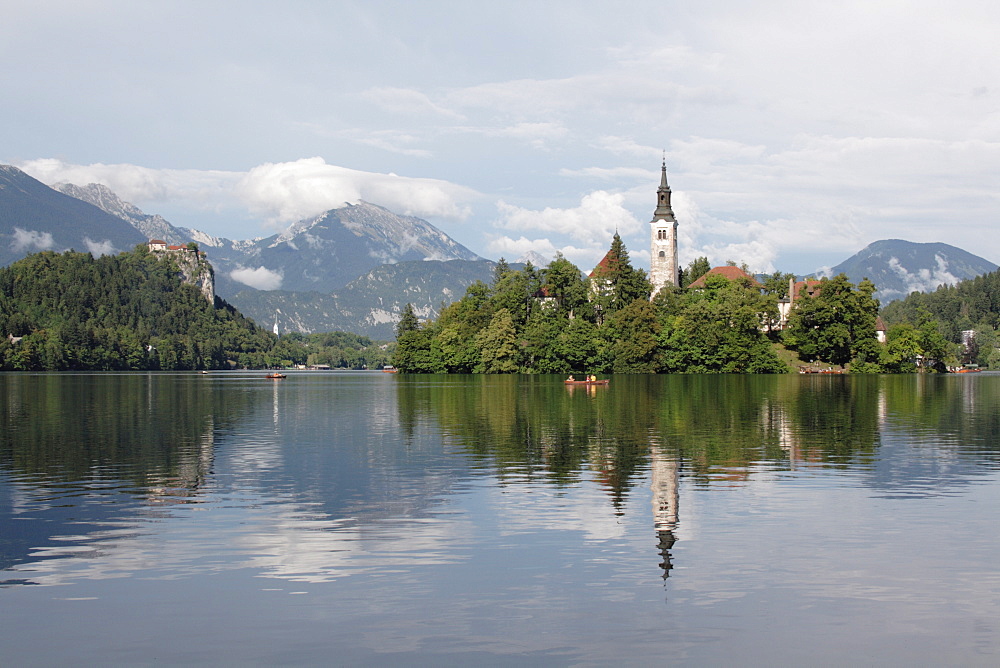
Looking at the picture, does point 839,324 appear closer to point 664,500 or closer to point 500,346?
point 500,346

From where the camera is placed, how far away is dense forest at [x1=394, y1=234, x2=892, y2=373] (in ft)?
527

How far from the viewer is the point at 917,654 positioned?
44.2ft

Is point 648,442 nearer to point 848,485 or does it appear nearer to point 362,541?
point 848,485

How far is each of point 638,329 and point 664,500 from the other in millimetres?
139444

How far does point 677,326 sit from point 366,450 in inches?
5158

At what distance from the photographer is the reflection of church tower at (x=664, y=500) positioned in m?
20.1

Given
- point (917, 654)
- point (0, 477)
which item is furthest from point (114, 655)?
point (0, 477)

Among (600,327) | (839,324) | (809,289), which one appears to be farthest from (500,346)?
(809,289)

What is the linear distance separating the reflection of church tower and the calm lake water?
13 centimetres

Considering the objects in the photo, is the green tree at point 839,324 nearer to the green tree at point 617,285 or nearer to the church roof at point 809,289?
the church roof at point 809,289

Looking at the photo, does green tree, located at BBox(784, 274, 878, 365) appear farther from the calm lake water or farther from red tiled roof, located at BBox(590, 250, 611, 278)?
the calm lake water

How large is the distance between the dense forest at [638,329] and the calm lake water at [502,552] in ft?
392

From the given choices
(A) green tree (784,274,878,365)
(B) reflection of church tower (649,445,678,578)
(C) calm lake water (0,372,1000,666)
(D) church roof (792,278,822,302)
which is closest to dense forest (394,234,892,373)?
(A) green tree (784,274,878,365)

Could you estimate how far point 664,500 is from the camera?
2589 centimetres
